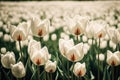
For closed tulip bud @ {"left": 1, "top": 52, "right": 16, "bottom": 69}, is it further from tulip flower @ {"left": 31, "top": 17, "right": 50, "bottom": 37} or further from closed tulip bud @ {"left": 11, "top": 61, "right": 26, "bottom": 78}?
tulip flower @ {"left": 31, "top": 17, "right": 50, "bottom": 37}

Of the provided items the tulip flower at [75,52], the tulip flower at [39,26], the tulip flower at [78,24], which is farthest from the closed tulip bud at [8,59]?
the tulip flower at [78,24]

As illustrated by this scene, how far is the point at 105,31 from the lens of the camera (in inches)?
82.1

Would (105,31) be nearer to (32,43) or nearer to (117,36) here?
(117,36)

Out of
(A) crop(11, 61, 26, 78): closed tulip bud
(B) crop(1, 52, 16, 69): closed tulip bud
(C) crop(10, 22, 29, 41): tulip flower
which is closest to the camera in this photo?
(A) crop(11, 61, 26, 78): closed tulip bud

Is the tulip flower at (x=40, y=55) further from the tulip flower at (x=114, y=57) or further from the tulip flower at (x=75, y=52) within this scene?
the tulip flower at (x=114, y=57)

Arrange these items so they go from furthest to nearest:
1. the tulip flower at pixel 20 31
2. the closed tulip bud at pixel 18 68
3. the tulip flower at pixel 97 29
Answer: the tulip flower at pixel 97 29 < the tulip flower at pixel 20 31 < the closed tulip bud at pixel 18 68

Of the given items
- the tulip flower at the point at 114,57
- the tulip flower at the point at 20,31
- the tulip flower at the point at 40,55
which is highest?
the tulip flower at the point at 20,31

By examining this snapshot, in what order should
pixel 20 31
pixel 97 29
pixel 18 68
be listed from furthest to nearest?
1. pixel 97 29
2. pixel 20 31
3. pixel 18 68

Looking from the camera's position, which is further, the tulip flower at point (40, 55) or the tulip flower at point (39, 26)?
the tulip flower at point (39, 26)

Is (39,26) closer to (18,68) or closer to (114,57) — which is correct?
(18,68)

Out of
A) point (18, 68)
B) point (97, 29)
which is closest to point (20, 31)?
point (18, 68)

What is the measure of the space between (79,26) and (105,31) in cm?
26

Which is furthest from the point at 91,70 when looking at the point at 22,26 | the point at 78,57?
the point at 22,26

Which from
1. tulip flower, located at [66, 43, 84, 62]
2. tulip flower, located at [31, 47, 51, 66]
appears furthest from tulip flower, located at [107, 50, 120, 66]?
tulip flower, located at [31, 47, 51, 66]
